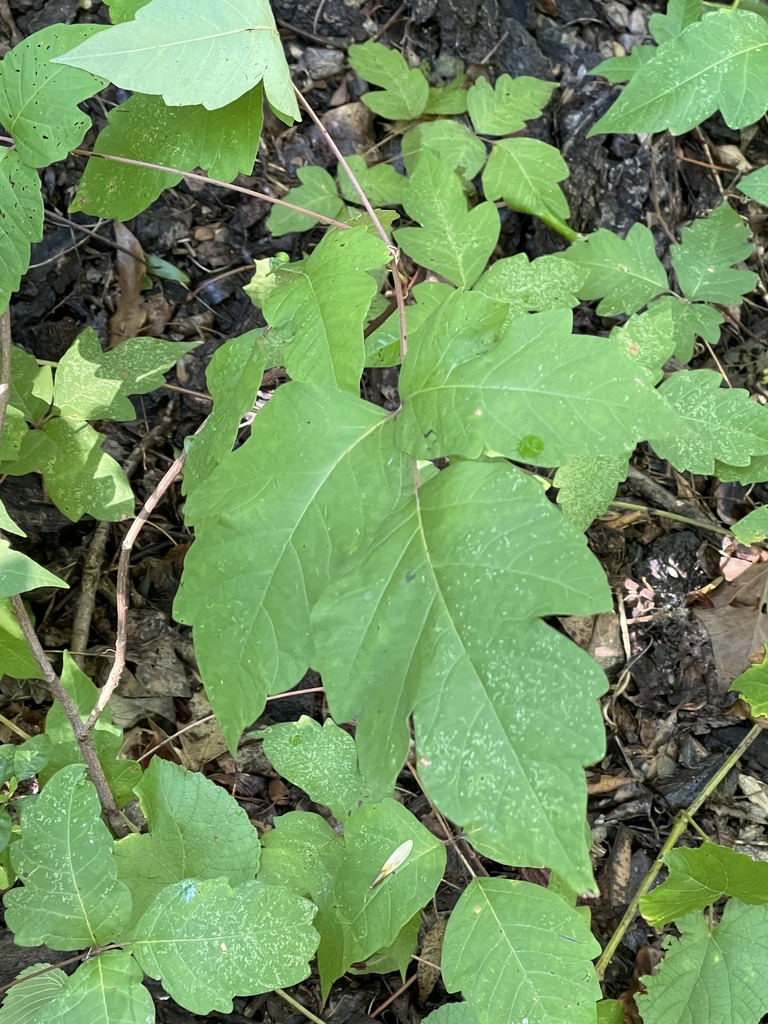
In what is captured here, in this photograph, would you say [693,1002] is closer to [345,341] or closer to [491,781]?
[491,781]

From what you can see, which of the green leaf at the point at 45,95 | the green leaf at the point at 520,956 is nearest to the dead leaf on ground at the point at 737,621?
the green leaf at the point at 520,956

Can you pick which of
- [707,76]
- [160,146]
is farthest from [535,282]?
[160,146]

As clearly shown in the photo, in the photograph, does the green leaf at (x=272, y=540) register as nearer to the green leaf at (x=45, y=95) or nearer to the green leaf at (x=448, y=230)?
the green leaf at (x=45, y=95)

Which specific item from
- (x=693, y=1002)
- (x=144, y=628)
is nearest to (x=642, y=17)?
(x=144, y=628)

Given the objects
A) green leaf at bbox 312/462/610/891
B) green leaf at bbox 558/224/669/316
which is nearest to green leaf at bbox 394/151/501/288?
green leaf at bbox 558/224/669/316

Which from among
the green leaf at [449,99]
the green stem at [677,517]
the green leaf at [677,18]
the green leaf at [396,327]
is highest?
the green leaf at [677,18]
